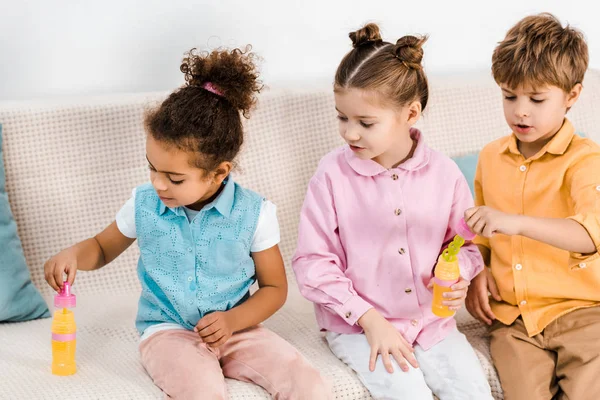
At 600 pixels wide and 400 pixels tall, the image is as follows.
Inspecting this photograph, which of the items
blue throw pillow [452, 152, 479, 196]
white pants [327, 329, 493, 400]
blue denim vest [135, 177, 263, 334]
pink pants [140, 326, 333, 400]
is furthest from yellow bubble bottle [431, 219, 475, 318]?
blue throw pillow [452, 152, 479, 196]

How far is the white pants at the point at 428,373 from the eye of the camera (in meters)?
1.92

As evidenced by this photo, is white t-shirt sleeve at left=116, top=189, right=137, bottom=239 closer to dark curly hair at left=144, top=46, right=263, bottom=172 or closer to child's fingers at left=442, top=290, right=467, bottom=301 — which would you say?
dark curly hair at left=144, top=46, right=263, bottom=172

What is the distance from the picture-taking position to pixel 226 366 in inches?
77.2

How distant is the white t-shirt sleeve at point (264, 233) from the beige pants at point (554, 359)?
0.58m

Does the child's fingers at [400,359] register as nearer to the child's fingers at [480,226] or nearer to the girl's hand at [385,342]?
the girl's hand at [385,342]

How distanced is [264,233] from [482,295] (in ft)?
1.79

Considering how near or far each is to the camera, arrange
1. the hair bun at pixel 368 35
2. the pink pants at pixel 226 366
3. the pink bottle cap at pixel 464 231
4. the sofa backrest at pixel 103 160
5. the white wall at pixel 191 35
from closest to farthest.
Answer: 1. the pink pants at pixel 226 366
2. the pink bottle cap at pixel 464 231
3. the hair bun at pixel 368 35
4. the sofa backrest at pixel 103 160
5. the white wall at pixel 191 35

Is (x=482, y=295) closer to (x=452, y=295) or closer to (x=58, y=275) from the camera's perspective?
(x=452, y=295)

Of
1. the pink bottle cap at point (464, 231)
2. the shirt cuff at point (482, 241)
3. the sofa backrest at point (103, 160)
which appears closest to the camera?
the pink bottle cap at point (464, 231)

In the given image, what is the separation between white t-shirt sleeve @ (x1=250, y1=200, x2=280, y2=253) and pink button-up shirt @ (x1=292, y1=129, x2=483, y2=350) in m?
0.08

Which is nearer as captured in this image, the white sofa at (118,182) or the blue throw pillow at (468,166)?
the white sofa at (118,182)

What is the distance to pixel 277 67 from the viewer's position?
273 cm

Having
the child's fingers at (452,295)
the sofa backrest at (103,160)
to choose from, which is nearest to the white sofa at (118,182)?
the sofa backrest at (103,160)

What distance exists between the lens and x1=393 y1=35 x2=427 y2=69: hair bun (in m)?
1.98
